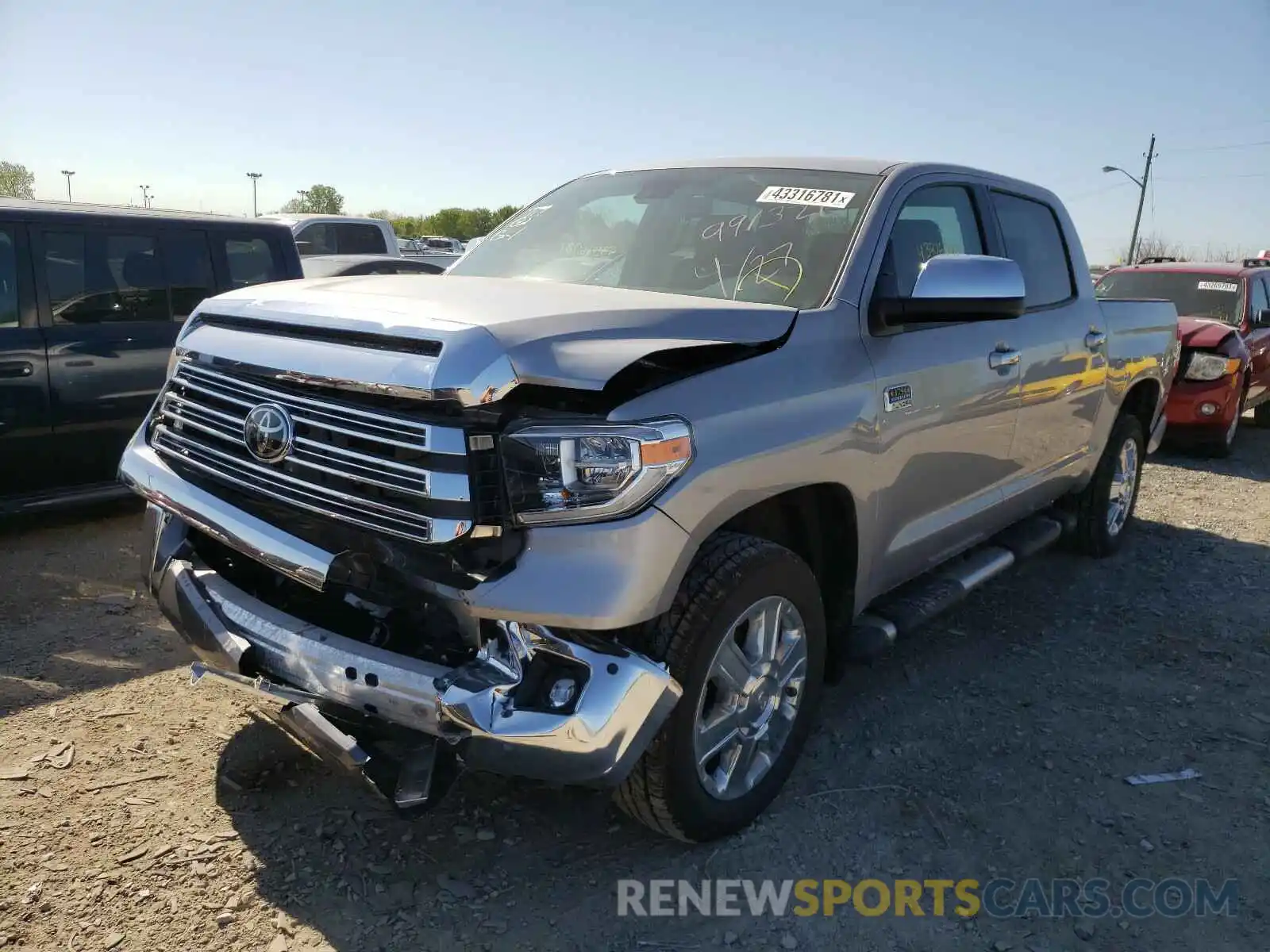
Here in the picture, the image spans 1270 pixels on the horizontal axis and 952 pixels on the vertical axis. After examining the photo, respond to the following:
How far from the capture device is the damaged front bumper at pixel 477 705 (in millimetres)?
2213

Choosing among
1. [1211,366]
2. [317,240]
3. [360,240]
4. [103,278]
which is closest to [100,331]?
[103,278]

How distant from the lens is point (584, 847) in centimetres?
286

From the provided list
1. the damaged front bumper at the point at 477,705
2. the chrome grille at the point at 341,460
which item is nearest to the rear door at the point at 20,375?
the chrome grille at the point at 341,460

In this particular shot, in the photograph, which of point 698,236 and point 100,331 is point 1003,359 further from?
point 100,331

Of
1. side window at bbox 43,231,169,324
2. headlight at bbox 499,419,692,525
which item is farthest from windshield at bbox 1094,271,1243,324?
headlight at bbox 499,419,692,525

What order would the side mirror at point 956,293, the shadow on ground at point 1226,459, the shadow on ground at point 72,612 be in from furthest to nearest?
the shadow on ground at point 1226,459, the shadow on ground at point 72,612, the side mirror at point 956,293

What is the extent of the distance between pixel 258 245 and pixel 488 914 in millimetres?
4927

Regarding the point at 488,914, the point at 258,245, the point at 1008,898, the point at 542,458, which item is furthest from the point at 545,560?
the point at 258,245

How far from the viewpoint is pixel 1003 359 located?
152 inches

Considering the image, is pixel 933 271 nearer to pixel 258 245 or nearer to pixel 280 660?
pixel 280 660

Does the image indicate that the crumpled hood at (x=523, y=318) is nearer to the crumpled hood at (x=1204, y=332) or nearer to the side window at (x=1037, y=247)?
the side window at (x=1037, y=247)

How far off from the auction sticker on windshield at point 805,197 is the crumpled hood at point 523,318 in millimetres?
639

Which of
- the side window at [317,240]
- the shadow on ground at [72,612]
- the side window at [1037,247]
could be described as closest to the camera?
the shadow on ground at [72,612]

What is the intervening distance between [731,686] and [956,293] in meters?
1.43
